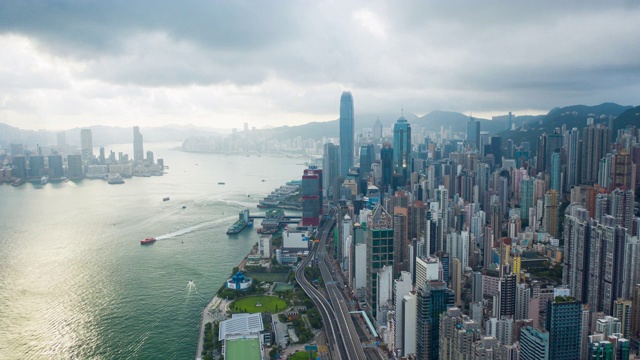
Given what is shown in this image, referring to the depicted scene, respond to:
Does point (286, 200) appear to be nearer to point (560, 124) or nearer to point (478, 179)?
point (478, 179)

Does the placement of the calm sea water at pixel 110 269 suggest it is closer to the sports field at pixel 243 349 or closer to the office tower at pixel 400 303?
the sports field at pixel 243 349

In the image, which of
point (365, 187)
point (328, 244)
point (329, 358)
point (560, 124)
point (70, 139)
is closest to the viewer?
point (329, 358)

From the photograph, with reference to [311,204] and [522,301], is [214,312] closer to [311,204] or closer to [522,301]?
[522,301]

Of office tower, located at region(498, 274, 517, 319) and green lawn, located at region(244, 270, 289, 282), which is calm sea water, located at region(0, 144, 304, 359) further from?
office tower, located at region(498, 274, 517, 319)

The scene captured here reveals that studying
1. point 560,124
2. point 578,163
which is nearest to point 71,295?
point 578,163

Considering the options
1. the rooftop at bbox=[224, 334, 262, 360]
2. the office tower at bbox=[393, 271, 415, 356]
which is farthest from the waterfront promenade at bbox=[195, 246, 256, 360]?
the office tower at bbox=[393, 271, 415, 356]

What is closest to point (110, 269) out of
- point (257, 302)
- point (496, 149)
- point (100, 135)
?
point (257, 302)
